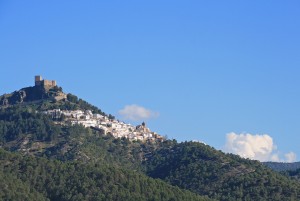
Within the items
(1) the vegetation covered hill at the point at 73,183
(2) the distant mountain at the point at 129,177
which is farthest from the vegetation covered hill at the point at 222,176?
(1) the vegetation covered hill at the point at 73,183

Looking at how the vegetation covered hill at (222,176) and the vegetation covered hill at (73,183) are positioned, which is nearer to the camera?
the vegetation covered hill at (73,183)

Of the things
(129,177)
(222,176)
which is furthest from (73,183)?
(222,176)

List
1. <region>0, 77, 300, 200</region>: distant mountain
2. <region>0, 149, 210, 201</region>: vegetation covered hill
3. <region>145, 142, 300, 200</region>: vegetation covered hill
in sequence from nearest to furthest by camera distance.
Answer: <region>0, 149, 210, 201</region>: vegetation covered hill → <region>0, 77, 300, 200</region>: distant mountain → <region>145, 142, 300, 200</region>: vegetation covered hill

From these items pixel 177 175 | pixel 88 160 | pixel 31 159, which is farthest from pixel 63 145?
pixel 31 159

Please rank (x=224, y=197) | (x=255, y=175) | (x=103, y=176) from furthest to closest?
(x=255, y=175)
(x=224, y=197)
(x=103, y=176)

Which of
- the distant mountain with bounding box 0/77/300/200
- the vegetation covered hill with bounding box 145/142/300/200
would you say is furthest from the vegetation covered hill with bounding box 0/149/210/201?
the vegetation covered hill with bounding box 145/142/300/200

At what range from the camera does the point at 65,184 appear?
5659 inches

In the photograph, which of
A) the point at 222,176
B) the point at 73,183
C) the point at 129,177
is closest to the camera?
the point at 73,183

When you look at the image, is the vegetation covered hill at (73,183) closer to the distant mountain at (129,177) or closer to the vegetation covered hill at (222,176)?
the distant mountain at (129,177)

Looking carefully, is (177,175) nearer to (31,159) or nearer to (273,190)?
(273,190)

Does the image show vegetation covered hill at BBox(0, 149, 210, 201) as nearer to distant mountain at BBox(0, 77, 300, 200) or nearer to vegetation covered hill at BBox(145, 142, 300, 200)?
distant mountain at BBox(0, 77, 300, 200)

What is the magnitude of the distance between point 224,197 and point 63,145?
5004cm

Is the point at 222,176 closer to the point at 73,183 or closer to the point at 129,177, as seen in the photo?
the point at 129,177

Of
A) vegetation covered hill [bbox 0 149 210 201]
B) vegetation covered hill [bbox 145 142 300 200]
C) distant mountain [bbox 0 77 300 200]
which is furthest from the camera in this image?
vegetation covered hill [bbox 145 142 300 200]
